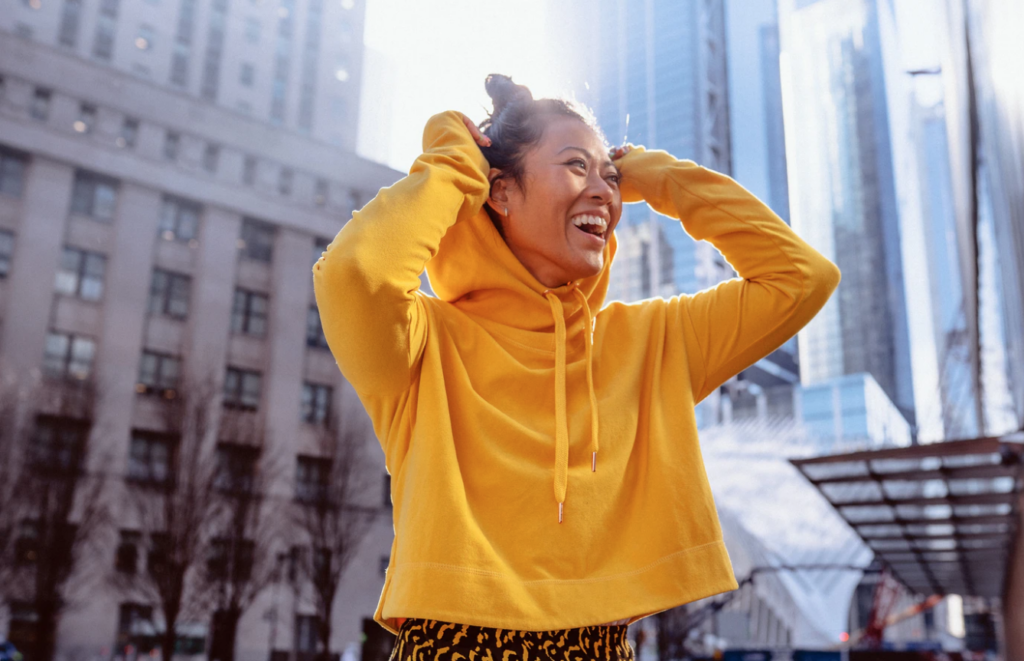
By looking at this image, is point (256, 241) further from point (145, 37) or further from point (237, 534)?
point (237, 534)

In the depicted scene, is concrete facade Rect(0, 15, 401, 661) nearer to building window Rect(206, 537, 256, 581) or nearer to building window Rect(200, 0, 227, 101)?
building window Rect(200, 0, 227, 101)

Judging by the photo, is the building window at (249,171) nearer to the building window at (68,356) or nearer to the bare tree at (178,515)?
the building window at (68,356)

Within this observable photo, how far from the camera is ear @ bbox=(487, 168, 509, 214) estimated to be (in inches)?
62.1

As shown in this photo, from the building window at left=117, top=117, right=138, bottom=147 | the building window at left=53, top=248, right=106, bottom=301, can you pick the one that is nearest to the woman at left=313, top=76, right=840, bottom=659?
the building window at left=53, top=248, right=106, bottom=301

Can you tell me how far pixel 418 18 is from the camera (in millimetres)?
7453

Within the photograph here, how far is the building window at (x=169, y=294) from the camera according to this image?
86.5 feet

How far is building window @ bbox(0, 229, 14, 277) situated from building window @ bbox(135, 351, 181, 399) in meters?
4.42

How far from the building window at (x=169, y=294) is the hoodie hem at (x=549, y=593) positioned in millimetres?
27380

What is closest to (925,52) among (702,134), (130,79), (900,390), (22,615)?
(702,134)

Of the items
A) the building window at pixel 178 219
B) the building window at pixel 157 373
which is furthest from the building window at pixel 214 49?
the building window at pixel 157 373

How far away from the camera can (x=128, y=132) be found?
26.6m

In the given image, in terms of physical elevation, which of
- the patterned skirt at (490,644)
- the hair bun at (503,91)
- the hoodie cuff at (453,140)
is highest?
the hair bun at (503,91)

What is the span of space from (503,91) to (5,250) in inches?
1048

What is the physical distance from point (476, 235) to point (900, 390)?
73198 millimetres
